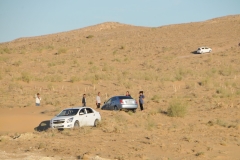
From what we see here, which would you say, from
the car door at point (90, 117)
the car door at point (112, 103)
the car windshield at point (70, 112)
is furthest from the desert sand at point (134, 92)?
the car windshield at point (70, 112)

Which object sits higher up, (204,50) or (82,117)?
(204,50)

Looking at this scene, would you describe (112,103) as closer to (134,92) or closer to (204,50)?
(134,92)

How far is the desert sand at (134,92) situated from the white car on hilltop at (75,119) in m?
0.55

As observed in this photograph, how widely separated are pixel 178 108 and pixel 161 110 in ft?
10.8

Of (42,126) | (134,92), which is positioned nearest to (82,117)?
(42,126)

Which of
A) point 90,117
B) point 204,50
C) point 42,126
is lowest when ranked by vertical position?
point 42,126

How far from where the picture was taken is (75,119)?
23.3 meters

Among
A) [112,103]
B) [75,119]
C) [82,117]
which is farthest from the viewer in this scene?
[112,103]

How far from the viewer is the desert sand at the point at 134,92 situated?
18.4m

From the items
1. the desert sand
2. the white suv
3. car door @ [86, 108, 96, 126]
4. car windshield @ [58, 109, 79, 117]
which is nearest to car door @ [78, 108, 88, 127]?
car door @ [86, 108, 96, 126]

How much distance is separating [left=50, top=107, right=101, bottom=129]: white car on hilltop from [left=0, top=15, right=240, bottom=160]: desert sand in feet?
1.81

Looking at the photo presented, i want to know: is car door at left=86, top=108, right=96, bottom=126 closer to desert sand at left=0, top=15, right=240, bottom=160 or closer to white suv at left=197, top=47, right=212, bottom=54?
desert sand at left=0, top=15, right=240, bottom=160

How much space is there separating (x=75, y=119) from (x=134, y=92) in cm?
2280

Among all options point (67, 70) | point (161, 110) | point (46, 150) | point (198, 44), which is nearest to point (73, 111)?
point (46, 150)
